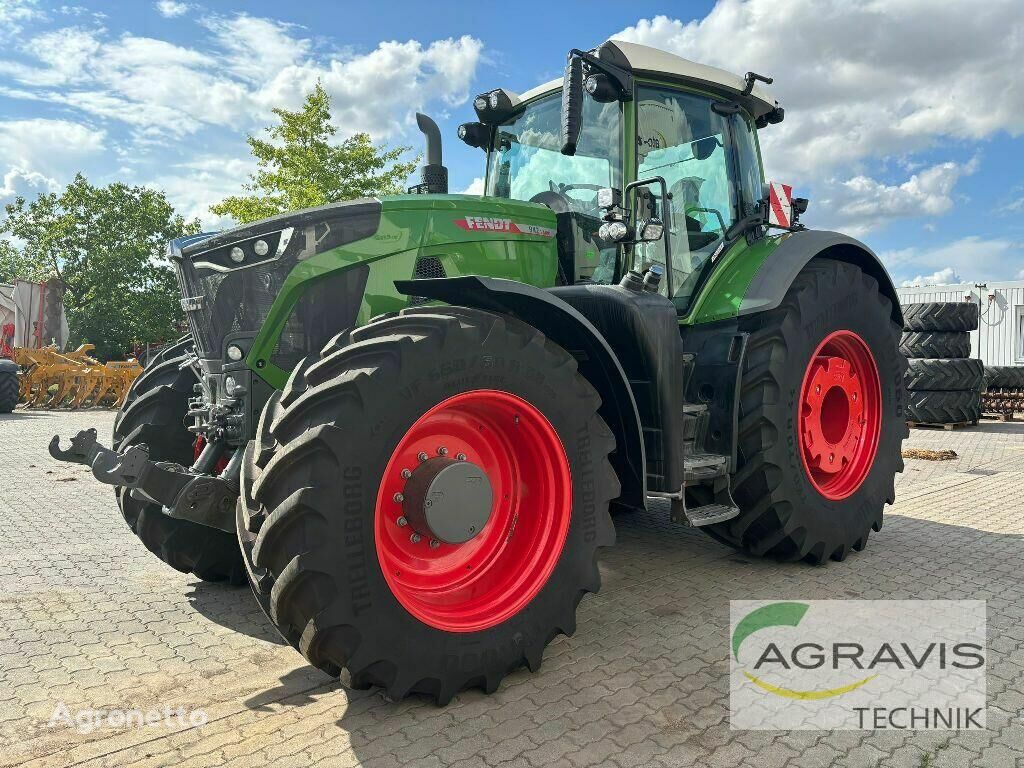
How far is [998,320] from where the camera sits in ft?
59.5

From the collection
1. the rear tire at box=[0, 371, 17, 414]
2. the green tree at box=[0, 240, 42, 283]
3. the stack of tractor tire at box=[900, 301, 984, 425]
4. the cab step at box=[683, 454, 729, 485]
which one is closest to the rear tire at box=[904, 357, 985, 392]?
the stack of tractor tire at box=[900, 301, 984, 425]

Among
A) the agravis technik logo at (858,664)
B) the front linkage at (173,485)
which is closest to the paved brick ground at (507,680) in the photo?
the agravis technik logo at (858,664)

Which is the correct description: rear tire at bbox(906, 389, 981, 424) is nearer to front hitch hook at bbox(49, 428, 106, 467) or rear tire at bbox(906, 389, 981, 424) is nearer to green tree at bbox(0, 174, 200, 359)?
front hitch hook at bbox(49, 428, 106, 467)

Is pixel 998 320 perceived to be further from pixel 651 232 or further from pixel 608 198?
pixel 608 198

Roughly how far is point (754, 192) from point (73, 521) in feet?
18.3

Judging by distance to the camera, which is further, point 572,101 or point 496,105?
point 496,105

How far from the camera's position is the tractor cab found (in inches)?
167

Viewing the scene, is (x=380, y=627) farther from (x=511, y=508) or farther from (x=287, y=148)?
(x=287, y=148)

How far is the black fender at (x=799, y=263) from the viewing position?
435 centimetres

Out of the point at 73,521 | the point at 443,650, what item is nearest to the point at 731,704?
the point at 443,650

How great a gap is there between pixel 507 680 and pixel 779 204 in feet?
12.0

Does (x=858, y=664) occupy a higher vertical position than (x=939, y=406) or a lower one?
lower

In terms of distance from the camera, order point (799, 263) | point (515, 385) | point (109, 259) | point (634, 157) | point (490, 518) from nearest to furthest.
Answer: point (515, 385)
point (490, 518)
point (634, 157)
point (799, 263)
point (109, 259)

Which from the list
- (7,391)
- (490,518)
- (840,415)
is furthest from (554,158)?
(7,391)
